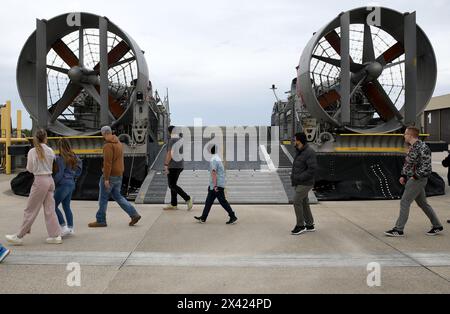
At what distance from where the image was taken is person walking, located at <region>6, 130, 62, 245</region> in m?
5.15

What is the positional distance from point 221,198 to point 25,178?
18.6ft

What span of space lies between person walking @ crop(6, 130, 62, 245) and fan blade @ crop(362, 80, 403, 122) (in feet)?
25.6

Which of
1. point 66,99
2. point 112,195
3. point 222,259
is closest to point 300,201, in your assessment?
point 222,259

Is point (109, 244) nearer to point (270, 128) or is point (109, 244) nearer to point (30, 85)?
point (30, 85)

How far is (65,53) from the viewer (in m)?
11.0

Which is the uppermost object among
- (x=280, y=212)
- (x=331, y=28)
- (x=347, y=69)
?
(x=331, y=28)

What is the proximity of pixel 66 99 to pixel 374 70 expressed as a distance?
7.15 m

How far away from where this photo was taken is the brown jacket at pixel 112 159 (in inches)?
238

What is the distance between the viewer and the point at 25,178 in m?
10.1

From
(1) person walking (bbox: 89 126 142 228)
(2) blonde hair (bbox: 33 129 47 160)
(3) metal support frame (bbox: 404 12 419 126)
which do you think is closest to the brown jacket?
(1) person walking (bbox: 89 126 142 228)

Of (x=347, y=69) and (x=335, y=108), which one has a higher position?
(x=347, y=69)

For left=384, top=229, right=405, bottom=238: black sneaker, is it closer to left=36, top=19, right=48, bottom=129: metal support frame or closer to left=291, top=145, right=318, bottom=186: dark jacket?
left=291, top=145, right=318, bottom=186: dark jacket

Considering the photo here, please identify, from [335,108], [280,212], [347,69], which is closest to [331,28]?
[347,69]

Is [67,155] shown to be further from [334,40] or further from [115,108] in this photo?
[334,40]
